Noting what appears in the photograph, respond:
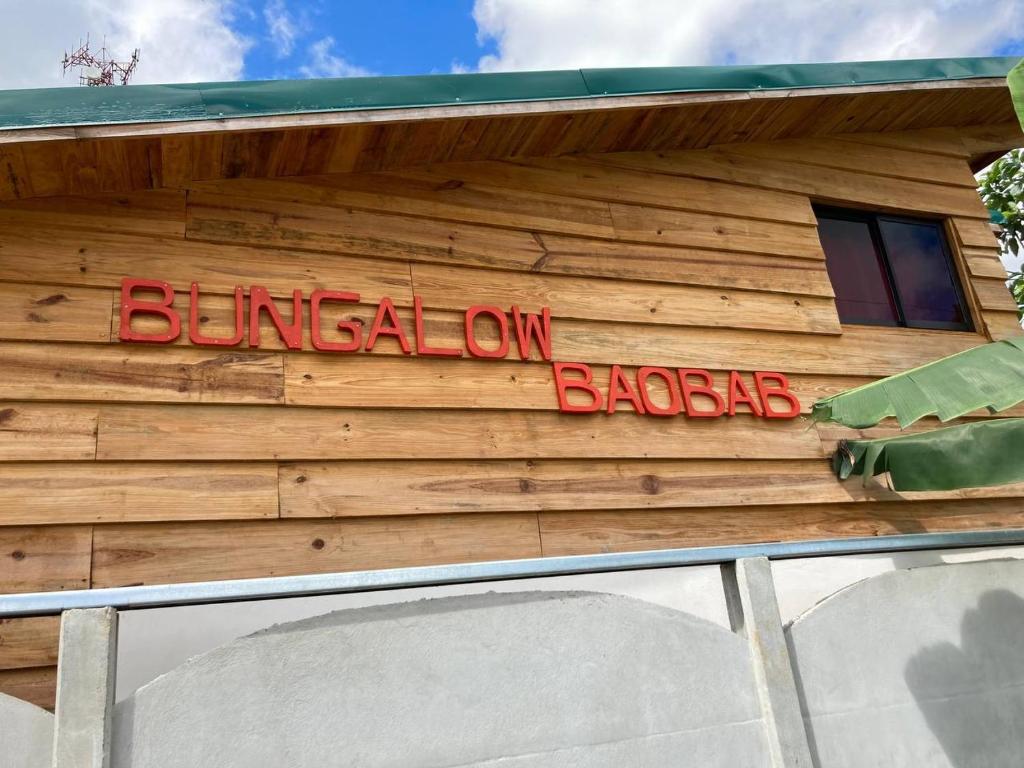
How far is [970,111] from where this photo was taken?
6.46 metres

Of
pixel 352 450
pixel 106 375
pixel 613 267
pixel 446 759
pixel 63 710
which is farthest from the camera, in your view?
pixel 613 267

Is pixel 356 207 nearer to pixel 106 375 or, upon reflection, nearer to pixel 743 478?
pixel 106 375

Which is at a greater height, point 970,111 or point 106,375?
point 970,111

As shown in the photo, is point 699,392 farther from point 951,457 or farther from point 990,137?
point 990,137

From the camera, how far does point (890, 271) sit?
6137 millimetres

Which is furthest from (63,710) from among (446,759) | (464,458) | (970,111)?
(970,111)

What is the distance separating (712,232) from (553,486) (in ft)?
7.09

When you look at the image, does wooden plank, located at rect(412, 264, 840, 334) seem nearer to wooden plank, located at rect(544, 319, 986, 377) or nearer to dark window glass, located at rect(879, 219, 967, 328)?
wooden plank, located at rect(544, 319, 986, 377)

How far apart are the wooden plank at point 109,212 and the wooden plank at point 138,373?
61cm

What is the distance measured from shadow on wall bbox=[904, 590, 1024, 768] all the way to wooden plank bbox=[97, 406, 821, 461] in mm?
1900

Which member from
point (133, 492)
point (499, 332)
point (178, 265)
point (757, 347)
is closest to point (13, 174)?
point (178, 265)

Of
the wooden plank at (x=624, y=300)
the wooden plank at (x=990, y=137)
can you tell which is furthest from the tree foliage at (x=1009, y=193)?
the wooden plank at (x=624, y=300)

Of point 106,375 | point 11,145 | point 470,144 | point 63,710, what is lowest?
point 63,710

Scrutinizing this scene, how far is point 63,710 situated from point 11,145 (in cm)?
251
